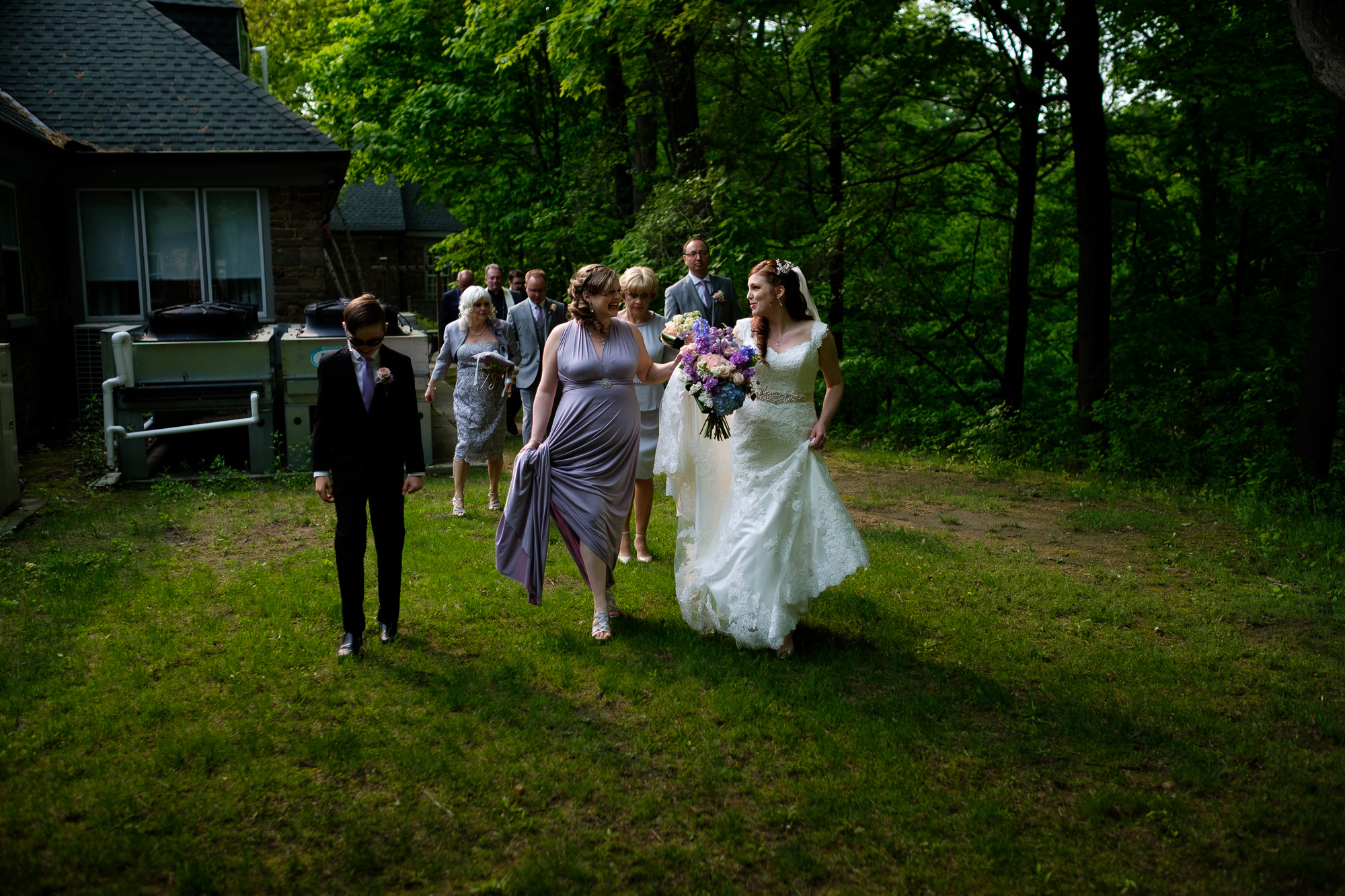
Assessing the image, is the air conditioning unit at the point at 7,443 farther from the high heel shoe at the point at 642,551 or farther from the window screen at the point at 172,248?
the window screen at the point at 172,248

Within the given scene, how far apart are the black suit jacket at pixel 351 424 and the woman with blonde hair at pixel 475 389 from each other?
3358mm

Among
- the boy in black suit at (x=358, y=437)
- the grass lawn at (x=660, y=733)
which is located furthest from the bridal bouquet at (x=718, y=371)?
the boy in black suit at (x=358, y=437)

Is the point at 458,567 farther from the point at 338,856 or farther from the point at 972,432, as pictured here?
the point at 972,432

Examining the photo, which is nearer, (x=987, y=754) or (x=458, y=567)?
(x=987, y=754)

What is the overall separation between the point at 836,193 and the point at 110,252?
11322 millimetres

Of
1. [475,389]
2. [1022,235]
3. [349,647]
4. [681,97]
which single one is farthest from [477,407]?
[1022,235]

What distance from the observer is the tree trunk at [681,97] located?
14805 mm

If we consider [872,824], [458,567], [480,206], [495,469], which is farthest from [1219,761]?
[480,206]

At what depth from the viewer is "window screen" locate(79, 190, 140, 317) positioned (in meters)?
14.8

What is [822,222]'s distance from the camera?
57.5 ft

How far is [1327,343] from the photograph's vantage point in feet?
32.2

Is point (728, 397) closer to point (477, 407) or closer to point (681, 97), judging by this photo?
point (477, 407)

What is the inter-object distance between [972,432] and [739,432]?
8136mm

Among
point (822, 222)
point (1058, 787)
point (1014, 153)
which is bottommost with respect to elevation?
point (1058, 787)
